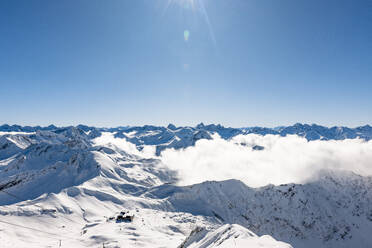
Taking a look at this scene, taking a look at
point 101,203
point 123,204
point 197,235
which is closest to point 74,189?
point 101,203

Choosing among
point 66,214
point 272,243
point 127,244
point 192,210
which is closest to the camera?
point 272,243

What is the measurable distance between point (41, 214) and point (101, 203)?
5269cm

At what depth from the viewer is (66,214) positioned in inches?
Answer: 5246

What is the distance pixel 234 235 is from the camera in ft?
144

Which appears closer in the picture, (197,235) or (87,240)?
(197,235)

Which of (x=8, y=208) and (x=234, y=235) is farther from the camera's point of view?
(x=8, y=208)

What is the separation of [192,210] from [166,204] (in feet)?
67.9

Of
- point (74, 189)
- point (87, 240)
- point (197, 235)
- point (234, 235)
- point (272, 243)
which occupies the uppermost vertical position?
point (272, 243)

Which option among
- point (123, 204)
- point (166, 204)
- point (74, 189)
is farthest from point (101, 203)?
point (166, 204)

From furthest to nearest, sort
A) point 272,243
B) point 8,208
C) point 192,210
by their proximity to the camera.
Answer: point 192,210 < point 8,208 < point 272,243

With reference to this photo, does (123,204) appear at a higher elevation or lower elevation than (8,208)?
lower

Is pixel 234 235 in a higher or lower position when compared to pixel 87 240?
higher

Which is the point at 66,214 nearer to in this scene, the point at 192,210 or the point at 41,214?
the point at 41,214

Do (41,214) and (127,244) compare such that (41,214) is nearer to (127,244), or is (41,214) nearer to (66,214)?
(66,214)
